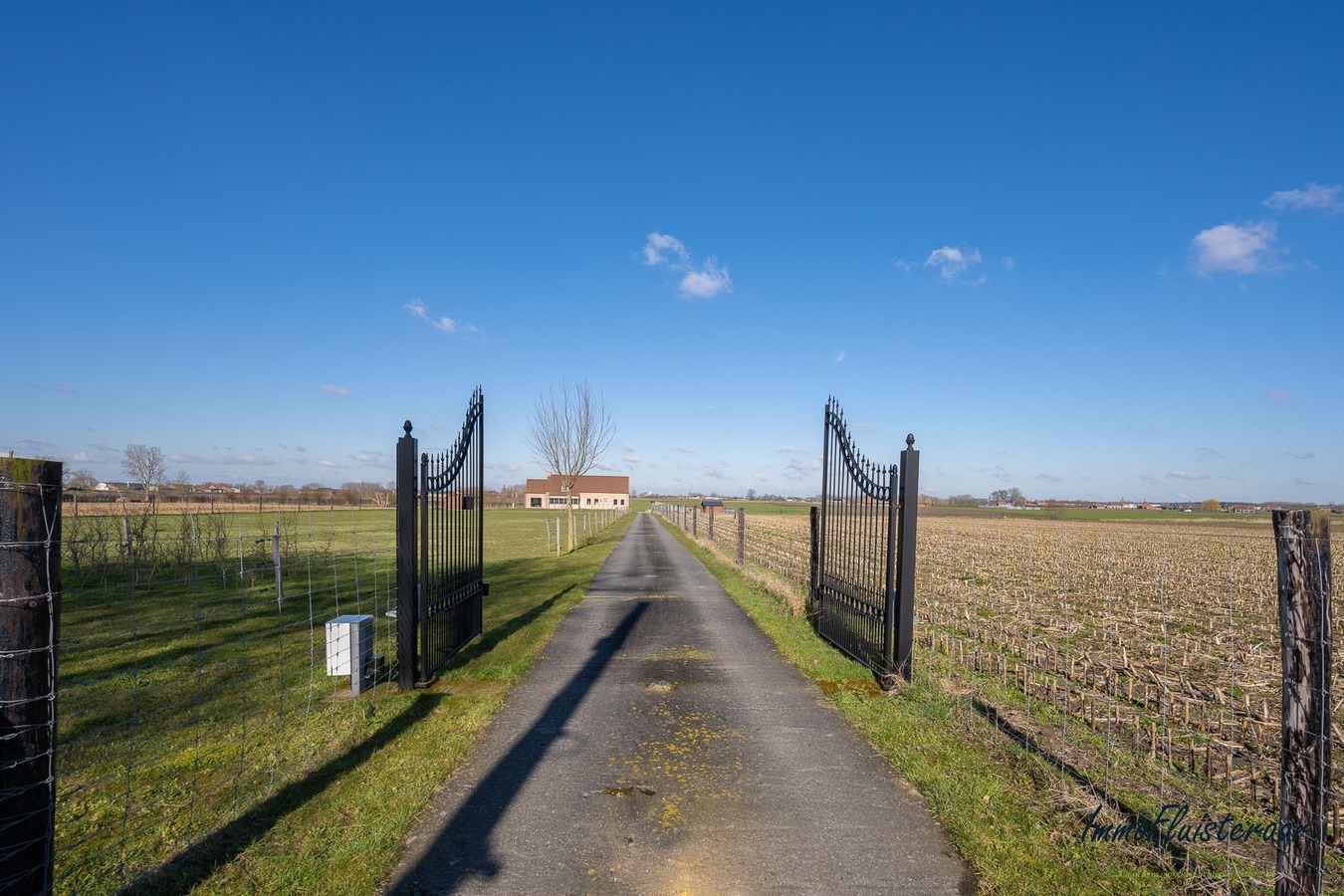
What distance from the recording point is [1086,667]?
787 cm

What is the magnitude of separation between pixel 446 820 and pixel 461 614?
4.33 meters

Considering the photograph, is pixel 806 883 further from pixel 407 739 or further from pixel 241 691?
pixel 241 691

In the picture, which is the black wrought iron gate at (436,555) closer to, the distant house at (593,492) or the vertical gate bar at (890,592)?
the vertical gate bar at (890,592)

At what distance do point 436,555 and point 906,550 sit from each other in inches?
200

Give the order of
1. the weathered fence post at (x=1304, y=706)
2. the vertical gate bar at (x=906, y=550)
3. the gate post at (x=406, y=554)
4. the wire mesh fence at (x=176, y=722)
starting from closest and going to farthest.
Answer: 1. the weathered fence post at (x=1304, y=706)
2. the wire mesh fence at (x=176, y=722)
3. the gate post at (x=406, y=554)
4. the vertical gate bar at (x=906, y=550)

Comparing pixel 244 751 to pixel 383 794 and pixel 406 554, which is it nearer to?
pixel 383 794

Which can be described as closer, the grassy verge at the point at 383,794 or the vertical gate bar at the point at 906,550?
the grassy verge at the point at 383,794

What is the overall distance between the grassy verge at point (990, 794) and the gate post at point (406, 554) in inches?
170

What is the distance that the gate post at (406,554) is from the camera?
6.32 meters

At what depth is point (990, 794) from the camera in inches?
173

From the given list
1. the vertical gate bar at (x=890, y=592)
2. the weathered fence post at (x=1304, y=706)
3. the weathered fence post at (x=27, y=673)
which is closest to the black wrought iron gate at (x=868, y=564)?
the vertical gate bar at (x=890, y=592)

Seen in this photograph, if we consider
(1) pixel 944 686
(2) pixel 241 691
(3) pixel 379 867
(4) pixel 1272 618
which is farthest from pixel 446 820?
(4) pixel 1272 618

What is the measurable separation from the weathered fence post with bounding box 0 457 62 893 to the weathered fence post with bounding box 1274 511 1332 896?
16.9ft

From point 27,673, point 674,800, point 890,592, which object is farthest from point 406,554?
point 890,592
